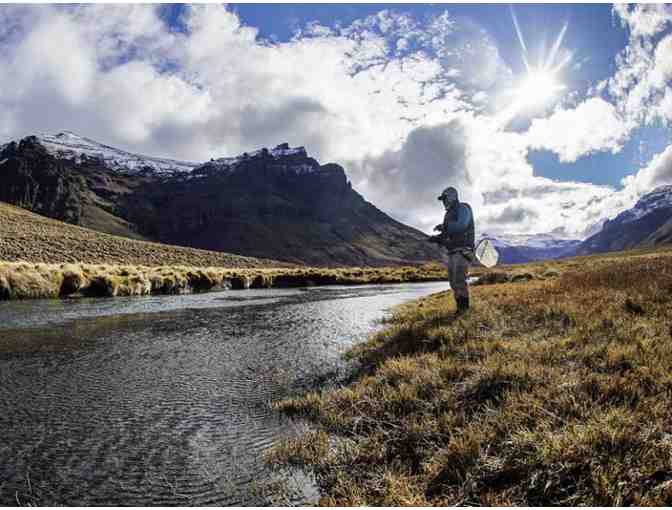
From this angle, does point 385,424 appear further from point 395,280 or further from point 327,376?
point 395,280

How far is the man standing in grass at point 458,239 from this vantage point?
14688mm

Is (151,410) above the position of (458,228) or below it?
below

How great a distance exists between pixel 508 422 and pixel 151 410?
6002 mm

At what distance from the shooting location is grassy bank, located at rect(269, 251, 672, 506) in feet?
13.8

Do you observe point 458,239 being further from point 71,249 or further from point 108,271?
point 71,249

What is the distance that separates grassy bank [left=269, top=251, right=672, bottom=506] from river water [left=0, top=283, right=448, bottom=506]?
84cm

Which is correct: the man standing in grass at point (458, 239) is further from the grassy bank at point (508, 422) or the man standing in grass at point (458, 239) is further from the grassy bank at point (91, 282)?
the grassy bank at point (91, 282)

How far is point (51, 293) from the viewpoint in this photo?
3219 centimetres

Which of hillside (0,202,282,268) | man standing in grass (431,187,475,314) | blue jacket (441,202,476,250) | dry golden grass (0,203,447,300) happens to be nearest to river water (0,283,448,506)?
man standing in grass (431,187,475,314)

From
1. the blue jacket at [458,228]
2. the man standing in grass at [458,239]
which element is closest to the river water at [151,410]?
the man standing in grass at [458,239]

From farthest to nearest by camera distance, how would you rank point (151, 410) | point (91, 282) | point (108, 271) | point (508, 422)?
point (108, 271)
point (91, 282)
point (151, 410)
point (508, 422)

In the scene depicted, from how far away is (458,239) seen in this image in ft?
48.6

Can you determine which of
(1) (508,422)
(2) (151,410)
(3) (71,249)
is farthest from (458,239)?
(3) (71,249)

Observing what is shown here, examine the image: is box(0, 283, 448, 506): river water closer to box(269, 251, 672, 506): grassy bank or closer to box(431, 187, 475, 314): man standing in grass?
box(269, 251, 672, 506): grassy bank
